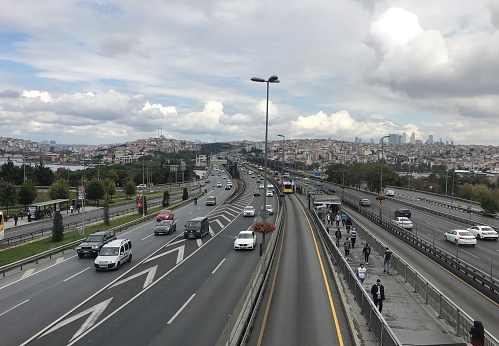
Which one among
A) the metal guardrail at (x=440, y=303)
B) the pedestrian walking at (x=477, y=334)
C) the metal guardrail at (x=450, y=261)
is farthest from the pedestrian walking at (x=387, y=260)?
the pedestrian walking at (x=477, y=334)

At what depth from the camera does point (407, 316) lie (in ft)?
45.1

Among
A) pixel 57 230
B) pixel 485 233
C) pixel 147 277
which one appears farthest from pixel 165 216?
pixel 485 233

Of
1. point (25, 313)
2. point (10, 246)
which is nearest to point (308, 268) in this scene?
point (25, 313)

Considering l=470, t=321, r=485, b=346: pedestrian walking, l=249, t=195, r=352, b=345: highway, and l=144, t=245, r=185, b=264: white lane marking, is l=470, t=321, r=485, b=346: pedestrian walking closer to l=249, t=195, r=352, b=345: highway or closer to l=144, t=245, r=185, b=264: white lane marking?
l=249, t=195, r=352, b=345: highway

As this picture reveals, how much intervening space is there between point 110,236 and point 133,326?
49.7ft

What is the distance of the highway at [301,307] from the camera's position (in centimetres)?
1159

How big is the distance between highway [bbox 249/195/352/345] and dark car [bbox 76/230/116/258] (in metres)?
12.7

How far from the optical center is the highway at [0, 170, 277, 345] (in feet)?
41.2

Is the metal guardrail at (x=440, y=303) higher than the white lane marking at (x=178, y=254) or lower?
higher

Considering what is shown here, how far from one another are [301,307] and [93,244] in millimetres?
17056

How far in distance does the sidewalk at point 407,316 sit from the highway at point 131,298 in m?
6.29

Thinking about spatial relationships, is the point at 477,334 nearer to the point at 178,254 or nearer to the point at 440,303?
the point at 440,303

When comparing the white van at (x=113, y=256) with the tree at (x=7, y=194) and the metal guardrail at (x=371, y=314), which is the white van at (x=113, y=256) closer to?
the metal guardrail at (x=371, y=314)

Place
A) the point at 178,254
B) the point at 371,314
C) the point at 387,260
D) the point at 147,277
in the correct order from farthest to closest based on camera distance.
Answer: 1. the point at 178,254
2. the point at 147,277
3. the point at 387,260
4. the point at 371,314
